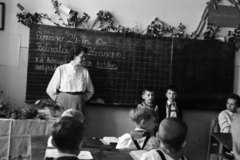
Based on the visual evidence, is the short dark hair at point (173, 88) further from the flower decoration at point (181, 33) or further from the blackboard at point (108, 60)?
the flower decoration at point (181, 33)

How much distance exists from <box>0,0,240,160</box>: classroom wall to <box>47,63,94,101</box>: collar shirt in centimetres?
45

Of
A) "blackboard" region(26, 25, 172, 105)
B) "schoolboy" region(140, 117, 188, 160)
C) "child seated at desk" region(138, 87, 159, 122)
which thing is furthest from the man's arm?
"schoolboy" region(140, 117, 188, 160)

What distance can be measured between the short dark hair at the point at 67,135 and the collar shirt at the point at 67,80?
2760 mm

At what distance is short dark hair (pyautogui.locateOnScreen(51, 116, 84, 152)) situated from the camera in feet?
5.48

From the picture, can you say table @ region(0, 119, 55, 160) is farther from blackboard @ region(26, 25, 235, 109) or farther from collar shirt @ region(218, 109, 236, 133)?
collar shirt @ region(218, 109, 236, 133)

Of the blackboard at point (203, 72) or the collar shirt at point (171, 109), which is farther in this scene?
the blackboard at point (203, 72)

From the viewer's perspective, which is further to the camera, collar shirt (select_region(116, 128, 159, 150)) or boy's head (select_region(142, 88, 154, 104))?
boy's head (select_region(142, 88, 154, 104))

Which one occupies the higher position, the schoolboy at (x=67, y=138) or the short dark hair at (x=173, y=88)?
the short dark hair at (x=173, y=88)

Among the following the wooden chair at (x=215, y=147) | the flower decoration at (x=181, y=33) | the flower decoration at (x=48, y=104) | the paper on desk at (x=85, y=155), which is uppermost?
the flower decoration at (x=181, y=33)

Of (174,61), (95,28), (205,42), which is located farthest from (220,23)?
(95,28)

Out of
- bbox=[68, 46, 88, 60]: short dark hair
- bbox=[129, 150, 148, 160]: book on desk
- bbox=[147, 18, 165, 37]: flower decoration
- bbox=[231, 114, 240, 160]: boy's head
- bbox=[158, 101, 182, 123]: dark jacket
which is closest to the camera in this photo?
A: bbox=[231, 114, 240, 160]: boy's head

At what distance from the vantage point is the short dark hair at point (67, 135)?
65.7 inches

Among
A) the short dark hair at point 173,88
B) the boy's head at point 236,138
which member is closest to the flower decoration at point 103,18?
the short dark hair at point 173,88

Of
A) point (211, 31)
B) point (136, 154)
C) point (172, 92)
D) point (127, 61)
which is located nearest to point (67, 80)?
point (127, 61)
